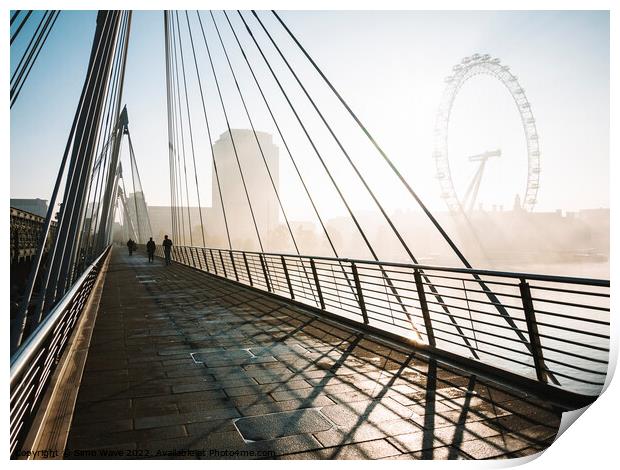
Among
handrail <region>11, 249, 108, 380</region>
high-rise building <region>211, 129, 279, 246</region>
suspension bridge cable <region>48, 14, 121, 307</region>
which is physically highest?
high-rise building <region>211, 129, 279, 246</region>

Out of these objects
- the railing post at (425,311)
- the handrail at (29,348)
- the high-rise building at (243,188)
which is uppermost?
the high-rise building at (243,188)

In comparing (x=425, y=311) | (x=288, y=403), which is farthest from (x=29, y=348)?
(x=425, y=311)

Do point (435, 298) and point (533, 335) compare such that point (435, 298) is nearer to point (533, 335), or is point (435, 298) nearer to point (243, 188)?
point (533, 335)

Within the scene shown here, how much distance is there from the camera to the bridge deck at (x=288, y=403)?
3.10m

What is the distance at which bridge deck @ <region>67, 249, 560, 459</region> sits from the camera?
3.10 meters

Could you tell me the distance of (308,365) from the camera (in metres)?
5.17

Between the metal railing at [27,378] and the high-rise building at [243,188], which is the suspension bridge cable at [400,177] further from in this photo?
the high-rise building at [243,188]

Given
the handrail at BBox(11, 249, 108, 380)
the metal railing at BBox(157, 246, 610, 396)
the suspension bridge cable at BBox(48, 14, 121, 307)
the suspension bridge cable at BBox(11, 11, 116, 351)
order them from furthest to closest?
the suspension bridge cable at BBox(48, 14, 121, 307), the metal railing at BBox(157, 246, 610, 396), the suspension bridge cable at BBox(11, 11, 116, 351), the handrail at BBox(11, 249, 108, 380)

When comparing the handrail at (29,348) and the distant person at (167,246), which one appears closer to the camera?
the handrail at (29,348)

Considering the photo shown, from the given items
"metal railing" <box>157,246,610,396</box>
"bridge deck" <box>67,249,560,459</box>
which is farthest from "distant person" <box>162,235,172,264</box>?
"bridge deck" <box>67,249,560,459</box>

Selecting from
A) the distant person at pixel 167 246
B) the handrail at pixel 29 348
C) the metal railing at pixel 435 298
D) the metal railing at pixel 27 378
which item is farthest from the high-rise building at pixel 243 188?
→ the handrail at pixel 29 348

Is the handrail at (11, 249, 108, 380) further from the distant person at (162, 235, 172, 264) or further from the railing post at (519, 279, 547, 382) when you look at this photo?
the distant person at (162, 235, 172, 264)

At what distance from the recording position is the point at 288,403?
12.8 ft
